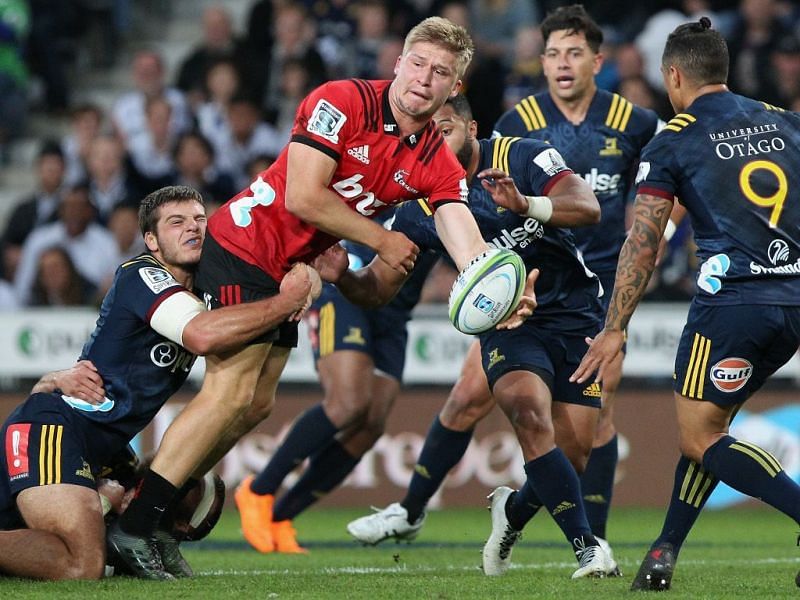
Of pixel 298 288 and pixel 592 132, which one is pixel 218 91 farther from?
pixel 298 288

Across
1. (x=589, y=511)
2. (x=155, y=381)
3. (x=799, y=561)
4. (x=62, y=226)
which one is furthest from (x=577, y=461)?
(x=62, y=226)

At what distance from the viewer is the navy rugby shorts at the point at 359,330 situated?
9.01 m

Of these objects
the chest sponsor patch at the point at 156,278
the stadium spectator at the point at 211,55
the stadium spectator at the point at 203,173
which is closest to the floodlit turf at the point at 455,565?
the chest sponsor patch at the point at 156,278

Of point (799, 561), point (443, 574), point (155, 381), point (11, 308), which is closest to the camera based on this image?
point (155, 381)

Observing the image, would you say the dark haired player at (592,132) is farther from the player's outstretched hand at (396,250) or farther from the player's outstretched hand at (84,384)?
the player's outstretched hand at (84,384)

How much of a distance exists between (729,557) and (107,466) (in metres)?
3.50

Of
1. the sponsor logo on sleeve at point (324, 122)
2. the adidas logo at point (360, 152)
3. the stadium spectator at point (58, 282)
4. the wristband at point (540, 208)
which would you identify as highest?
the sponsor logo on sleeve at point (324, 122)

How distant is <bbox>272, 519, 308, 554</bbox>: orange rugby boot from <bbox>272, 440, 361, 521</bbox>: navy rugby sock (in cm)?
5

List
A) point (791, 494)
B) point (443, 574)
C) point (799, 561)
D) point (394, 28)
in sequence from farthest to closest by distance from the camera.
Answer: point (394, 28) → point (799, 561) → point (443, 574) → point (791, 494)

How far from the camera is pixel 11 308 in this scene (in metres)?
12.8

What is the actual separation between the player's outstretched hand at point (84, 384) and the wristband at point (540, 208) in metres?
2.08

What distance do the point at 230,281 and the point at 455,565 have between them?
6.90 feet

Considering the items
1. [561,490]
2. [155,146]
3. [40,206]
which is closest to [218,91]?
[155,146]

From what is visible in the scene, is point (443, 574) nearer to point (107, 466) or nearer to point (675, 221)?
point (107, 466)
